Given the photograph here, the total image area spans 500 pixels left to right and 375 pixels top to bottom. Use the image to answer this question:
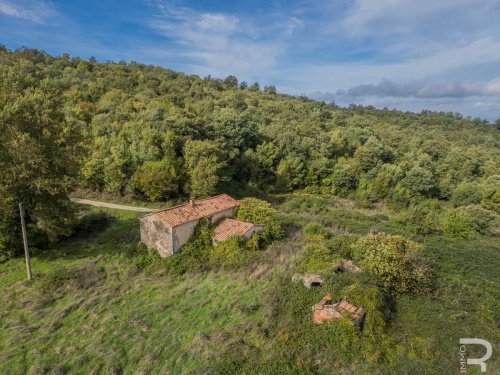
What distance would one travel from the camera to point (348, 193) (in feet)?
153

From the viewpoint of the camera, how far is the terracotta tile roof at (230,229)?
20859 mm

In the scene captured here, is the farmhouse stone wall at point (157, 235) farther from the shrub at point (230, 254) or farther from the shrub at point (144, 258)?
the shrub at point (230, 254)

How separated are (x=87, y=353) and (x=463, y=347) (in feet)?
47.4

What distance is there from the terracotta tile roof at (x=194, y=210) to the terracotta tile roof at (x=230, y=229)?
45.7 inches

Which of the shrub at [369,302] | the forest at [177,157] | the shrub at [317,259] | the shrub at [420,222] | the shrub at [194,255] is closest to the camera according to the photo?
the shrub at [369,302]

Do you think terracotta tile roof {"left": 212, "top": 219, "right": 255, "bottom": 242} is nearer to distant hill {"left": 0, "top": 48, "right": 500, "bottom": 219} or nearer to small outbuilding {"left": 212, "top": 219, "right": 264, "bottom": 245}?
small outbuilding {"left": 212, "top": 219, "right": 264, "bottom": 245}

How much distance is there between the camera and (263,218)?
2272 centimetres

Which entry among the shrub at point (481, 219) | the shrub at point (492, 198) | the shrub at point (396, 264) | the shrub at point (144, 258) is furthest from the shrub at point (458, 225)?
the shrub at point (144, 258)

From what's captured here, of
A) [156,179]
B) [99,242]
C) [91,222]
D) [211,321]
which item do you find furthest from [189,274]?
[156,179]

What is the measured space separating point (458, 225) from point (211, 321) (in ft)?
91.9

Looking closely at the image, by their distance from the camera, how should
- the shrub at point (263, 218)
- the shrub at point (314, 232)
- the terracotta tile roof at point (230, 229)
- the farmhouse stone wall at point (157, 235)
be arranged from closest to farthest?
the farmhouse stone wall at point (157, 235), the terracotta tile roof at point (230, 229), the shrub at point (263, 218), the shrub at point (314, 232)

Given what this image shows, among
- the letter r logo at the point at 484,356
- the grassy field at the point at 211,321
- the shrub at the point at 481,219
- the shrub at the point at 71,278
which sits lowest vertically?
the shrub at the point at 481,219

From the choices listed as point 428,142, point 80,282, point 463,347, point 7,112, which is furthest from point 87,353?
point 428,142

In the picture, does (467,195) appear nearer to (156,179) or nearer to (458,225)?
(458,225)
